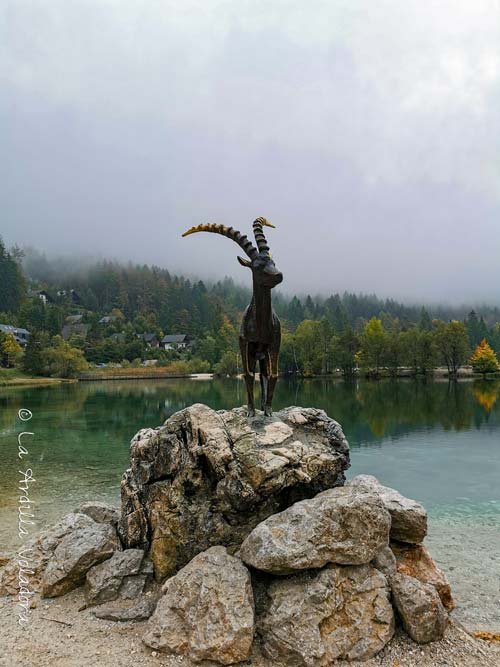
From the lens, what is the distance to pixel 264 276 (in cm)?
945

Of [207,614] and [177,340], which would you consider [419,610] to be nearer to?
[207,614]

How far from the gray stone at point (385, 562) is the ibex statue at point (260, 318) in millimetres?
3712

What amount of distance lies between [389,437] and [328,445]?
20.2 metres

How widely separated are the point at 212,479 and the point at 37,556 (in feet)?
13.3

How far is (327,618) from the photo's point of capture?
6.96 meters

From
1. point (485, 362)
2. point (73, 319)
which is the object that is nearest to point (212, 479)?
point (485, 362)

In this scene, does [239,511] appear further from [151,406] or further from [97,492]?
[151,406]

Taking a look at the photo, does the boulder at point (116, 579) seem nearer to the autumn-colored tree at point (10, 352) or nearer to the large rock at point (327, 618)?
the large rock at point (327, 618)

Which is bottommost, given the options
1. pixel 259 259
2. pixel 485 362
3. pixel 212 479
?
pixel 485 362

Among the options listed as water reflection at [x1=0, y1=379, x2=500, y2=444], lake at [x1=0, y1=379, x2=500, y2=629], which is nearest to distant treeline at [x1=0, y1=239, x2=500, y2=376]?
water reflection at [x1=0, y1=379, x2=500, y2=444]

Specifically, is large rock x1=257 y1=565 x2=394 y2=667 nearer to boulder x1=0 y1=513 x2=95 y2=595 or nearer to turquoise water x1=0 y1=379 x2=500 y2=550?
boulder x1=0 y1=513 x2=95 y2=595

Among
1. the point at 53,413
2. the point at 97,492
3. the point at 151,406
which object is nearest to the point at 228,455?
the point at 97,492

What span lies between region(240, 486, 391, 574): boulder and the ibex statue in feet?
10.5

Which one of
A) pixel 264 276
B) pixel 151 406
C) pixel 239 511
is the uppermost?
pixel 264 276
